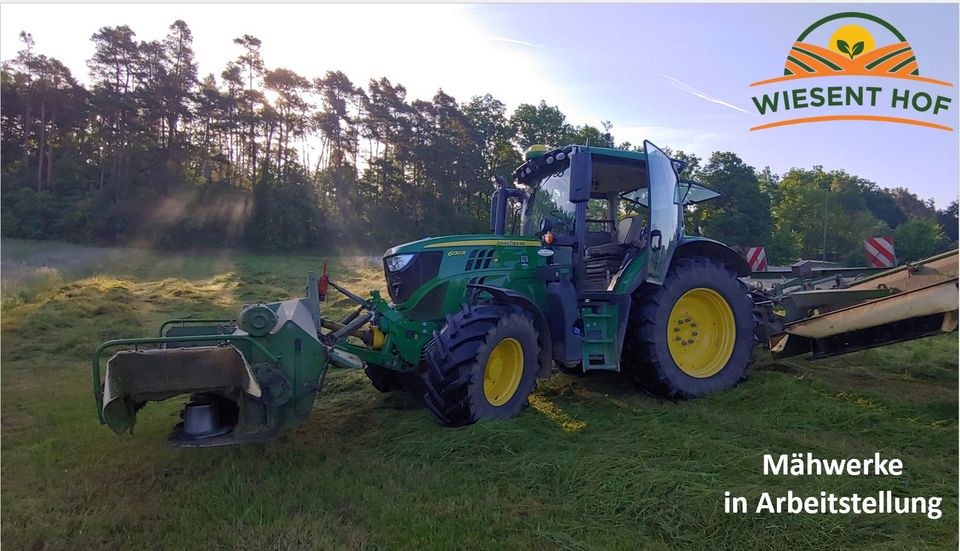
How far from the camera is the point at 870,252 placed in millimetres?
9906

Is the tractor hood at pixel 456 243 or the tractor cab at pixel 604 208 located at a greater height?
the tractor cab at pixel 604 208

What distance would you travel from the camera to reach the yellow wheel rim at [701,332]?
216 inches

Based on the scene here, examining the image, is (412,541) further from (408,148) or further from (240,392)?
(408,148)

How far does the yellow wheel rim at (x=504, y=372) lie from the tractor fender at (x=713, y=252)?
211cm

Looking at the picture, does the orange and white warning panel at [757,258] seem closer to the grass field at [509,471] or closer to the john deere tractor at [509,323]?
the grass field at [509,471]

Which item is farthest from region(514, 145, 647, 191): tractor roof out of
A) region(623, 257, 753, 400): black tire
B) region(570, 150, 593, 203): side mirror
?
region(623, 257, 753, 400): black tire

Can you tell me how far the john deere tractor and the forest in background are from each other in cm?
2501

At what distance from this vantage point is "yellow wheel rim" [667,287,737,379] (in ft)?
18.0

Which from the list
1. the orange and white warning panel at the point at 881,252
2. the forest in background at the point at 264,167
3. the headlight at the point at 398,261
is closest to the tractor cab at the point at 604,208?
the headlight at the point at 398,261

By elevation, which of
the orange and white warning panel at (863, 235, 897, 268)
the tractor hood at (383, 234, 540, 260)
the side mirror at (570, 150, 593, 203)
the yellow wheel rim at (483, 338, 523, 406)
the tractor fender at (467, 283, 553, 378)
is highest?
the side mirror at (570, 150, 593, 203)

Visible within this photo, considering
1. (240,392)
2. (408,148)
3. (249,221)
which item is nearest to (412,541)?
(240,392)

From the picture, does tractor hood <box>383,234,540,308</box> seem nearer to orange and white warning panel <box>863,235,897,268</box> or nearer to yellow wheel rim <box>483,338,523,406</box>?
yellow wheel rim <box>483,338,523,406</box>

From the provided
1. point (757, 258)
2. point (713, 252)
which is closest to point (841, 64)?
point (713, 252)

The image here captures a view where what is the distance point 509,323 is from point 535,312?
15.6 inches
